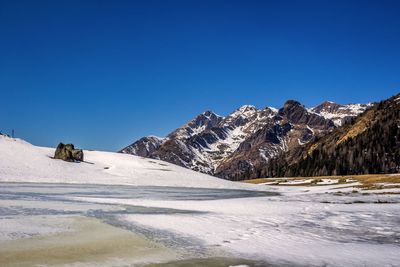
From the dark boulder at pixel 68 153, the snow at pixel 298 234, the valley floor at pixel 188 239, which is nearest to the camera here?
the valley floor at pixel 188 239

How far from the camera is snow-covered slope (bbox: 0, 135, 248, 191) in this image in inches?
2603

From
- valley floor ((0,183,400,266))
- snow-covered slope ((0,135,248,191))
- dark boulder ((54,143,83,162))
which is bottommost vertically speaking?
valley floor ((0,183,400,266))

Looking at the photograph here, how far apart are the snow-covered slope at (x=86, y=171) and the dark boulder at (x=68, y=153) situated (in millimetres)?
1988

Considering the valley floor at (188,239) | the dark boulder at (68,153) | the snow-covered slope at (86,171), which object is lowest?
the valley floor at (188,239)

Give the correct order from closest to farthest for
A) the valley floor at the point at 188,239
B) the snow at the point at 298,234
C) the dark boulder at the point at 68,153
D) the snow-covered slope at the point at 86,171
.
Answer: the valley floor at the point at 188,239
the snow at the point at 298,234
the snow-covered slope at the point at 86,171
the dark boulder at the point at 68,153

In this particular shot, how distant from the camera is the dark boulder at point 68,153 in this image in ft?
269

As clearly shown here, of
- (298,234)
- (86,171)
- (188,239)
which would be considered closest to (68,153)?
(86,171)

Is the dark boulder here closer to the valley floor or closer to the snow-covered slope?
the snow-covered slope

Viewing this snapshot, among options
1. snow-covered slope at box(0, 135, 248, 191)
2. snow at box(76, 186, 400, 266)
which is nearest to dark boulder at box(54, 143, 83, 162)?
snow-covered slope at box(0, 135, 248, 191)

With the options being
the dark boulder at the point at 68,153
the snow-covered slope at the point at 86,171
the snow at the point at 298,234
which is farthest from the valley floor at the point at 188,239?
the dark boulder at the point at 68,153

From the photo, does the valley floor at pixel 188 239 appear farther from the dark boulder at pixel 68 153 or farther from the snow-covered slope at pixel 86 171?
the dark boulder at pixel 68 153

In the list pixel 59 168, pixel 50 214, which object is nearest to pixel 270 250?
pixel 50 214

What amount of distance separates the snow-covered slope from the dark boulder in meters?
1.99

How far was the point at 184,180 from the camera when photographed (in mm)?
80625
